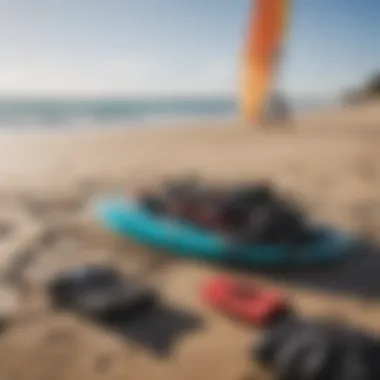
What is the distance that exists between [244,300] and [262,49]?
99cm

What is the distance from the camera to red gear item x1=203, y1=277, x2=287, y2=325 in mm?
1222

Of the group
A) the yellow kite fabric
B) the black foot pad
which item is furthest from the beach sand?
the yellow kite fabric

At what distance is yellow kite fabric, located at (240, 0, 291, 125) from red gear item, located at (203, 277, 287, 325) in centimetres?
82

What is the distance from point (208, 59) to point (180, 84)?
10 centimetres

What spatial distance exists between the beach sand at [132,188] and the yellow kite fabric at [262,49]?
1.01 ft

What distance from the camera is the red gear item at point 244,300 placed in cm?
122

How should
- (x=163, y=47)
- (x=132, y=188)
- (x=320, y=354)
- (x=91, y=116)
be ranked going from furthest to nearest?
(x=91, y=116)
(x=132, y=188)
(x=163, y=47)
(x=320, y=354)

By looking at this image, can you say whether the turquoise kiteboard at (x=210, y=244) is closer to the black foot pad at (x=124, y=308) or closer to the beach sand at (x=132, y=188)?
the beach sand at (x=132, y=188)

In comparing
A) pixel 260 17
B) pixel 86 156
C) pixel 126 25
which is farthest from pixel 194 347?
pixel 86 156

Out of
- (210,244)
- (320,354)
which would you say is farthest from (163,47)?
(320,354)

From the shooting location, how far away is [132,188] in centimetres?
227

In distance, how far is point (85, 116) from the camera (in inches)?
189

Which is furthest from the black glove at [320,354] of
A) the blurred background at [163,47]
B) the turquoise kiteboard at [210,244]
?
the blurred background at [163,47]

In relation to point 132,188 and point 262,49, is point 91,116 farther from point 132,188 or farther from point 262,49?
point 262,49
